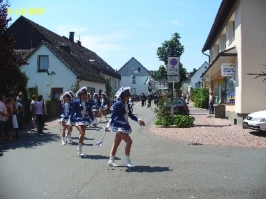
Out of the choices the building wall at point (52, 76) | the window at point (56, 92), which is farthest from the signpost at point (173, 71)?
the window at point (56, 92)

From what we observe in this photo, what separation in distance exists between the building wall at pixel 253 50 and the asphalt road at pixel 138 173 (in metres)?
6.26

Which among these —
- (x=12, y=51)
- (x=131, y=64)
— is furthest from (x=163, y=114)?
(x=131, y=64)

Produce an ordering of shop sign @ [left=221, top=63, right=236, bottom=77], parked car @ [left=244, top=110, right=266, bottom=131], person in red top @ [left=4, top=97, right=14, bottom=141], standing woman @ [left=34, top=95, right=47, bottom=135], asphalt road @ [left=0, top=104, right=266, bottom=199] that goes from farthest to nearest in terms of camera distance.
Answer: shop sign @ [left=221, top=63, right=236, bottom=77], standing woman @ [left=34, top=95, right=47, bottom=135], parked car @ [left=244, top=110, right=266, bottom=131], person in red top @ [left=4, top=97, right=14, bottom=141], asphalt road @ [left=0, top=104, right=266, bottom=199]

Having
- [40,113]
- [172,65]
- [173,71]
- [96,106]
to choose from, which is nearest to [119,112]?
[40,113]

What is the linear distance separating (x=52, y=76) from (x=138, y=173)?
25411 mm

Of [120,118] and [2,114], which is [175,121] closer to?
[2,114]

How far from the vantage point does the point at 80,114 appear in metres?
9.52

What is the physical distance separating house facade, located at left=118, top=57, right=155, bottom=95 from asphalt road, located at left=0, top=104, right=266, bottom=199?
2719 inches

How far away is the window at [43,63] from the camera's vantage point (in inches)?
1226

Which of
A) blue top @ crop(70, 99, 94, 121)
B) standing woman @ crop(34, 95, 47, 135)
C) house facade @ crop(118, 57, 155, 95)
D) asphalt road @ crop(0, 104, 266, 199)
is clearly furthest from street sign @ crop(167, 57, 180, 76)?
house facade @ crop(118, 57, 155, 95)

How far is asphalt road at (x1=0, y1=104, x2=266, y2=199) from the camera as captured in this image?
18.7 feet

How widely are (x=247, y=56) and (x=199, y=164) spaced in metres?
9.65

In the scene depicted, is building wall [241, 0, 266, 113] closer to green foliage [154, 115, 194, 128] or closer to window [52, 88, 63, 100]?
green foliage [154, 115, 194, 128]

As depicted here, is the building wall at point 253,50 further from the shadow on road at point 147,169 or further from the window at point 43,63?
the window at point 43,63
